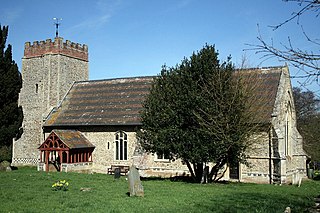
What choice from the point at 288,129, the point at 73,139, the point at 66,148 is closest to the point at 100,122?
the point at 73,139

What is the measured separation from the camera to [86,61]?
42.5 metres

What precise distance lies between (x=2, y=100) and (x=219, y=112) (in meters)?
18.4

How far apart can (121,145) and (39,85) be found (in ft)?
41.1

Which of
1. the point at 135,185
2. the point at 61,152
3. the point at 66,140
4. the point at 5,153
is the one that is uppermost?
the point at 66,140

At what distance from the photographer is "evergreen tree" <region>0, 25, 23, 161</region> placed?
101ft

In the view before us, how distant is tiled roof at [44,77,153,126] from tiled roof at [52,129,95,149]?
108cm

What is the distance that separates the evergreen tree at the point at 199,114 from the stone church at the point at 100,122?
2.76 m

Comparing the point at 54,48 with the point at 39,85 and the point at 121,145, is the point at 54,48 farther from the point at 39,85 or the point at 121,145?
the point at 121,145

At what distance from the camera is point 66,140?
31.5 m

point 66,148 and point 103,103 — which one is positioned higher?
Result: point 103,103

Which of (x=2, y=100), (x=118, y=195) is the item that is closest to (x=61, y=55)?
(x=2, y=100)

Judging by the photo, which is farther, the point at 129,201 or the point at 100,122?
the point at 100,122

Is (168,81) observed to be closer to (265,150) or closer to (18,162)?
(265,150)

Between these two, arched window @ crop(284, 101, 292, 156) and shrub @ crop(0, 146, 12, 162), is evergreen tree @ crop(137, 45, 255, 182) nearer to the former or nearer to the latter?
arched window @ crop(284, 101, 292, 156)
